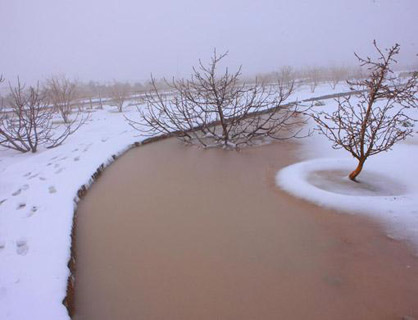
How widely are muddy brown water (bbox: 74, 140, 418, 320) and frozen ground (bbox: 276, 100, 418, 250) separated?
0.21m

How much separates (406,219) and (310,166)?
2002 mm

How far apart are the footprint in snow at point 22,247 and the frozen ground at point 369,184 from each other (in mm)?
3423

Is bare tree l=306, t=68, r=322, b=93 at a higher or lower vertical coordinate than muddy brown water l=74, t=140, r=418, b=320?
higher

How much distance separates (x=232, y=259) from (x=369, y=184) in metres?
2.75

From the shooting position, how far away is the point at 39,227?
3.25m

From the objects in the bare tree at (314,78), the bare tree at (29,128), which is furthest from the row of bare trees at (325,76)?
the bare tree at (29,128)

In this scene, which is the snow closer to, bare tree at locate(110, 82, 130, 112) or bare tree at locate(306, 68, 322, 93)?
bare tree at locate(110, 82, 130, 112)

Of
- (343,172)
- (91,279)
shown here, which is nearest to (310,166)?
(343,172)

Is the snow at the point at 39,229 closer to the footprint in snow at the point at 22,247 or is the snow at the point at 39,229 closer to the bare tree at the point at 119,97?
the footprint in snow at the point at 22,247

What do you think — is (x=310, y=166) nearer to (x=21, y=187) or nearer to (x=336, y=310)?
(x=336, y=310)

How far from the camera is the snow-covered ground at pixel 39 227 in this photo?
7.21ft

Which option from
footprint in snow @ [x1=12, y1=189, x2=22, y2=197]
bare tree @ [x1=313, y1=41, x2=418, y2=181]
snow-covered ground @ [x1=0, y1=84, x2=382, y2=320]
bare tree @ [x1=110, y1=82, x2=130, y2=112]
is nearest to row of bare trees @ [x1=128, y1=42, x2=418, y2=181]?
bare tree @ [x1=313, y1=41, x2=418, y2=181]

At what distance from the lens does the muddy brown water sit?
219 cm

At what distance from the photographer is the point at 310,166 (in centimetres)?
495
